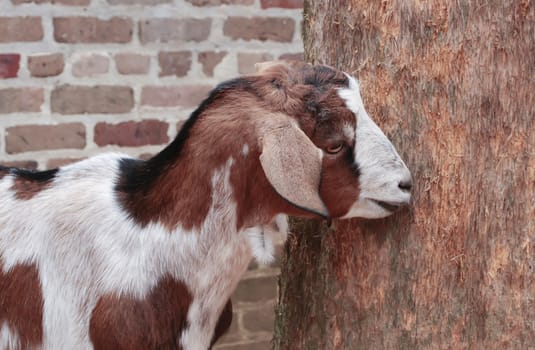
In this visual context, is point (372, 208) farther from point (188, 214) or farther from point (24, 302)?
point (24, 302)

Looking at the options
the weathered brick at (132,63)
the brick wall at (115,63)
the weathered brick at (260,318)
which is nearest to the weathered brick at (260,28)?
the brick wall at (115,63)

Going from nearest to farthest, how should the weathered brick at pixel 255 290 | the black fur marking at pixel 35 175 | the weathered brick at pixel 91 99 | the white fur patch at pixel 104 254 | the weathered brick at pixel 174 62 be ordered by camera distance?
the white fur patch at pixel 104 254, the black fur marking at pixel 35 175, the weathered brick at pixel 91 99, the weathered brick at pixel 174 62, the weathered brick at pixel 255 290

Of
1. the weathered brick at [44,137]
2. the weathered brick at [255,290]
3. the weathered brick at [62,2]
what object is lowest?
the weathered brick at [255,290]

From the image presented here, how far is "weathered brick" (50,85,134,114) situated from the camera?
2.53 meters

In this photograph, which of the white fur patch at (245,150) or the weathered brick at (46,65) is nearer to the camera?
the white fur patch at (245,150)

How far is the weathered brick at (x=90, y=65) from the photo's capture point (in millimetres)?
2537

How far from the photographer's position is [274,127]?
1.51 m

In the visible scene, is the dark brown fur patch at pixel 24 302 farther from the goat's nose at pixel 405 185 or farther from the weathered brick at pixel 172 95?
the weathered brick at pixel 172 95

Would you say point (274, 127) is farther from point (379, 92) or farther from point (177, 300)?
point (177, 300)

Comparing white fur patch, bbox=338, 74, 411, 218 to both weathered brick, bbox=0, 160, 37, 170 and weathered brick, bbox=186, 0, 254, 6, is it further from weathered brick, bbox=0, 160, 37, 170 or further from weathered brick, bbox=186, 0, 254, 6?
weathered brick, bbox=0, 160, 37, 170

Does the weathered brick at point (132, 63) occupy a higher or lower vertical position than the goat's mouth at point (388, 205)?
higher

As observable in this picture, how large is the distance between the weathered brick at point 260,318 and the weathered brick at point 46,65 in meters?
1.17

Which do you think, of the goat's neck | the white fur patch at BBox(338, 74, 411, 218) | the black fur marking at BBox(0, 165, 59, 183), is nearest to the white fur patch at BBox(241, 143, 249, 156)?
the goat's neck

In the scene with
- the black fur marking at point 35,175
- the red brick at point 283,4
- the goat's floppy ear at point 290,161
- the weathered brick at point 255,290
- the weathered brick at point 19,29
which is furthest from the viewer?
the weathered brick at point 255,290
